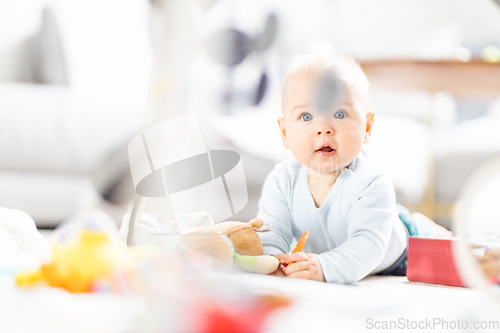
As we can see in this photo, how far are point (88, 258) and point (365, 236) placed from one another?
414 mm

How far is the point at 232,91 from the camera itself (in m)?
1.69

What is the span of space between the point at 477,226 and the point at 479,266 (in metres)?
0.04

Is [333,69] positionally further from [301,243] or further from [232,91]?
[232,91]

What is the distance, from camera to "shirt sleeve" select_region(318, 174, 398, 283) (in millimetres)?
679

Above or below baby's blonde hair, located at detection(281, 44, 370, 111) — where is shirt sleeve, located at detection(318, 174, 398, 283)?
below

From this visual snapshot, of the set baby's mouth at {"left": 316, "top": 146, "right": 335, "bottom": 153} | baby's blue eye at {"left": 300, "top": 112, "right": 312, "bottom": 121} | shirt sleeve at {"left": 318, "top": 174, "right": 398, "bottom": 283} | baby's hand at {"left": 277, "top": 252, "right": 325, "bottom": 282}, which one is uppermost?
baby's blue eye at {"left": 300, "top": 112, "right": 312, "bottom": 121}

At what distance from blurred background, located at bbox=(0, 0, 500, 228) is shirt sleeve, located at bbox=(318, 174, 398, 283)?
142 mm

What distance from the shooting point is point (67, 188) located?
1.10 meters

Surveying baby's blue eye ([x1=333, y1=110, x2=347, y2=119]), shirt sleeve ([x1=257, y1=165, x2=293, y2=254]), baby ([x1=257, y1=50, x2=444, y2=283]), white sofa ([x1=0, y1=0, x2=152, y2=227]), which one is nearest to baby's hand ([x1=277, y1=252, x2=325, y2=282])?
baby ([x1=257, y1=50, x2=444, y2=283])

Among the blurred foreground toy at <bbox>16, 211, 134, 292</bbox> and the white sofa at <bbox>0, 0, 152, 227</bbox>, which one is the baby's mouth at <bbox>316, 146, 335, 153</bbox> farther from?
the white sofa at <bbox>0, 0, 152, 227</bbox>

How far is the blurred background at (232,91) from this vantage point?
3.60 feet

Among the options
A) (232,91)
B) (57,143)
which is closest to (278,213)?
(57,143)

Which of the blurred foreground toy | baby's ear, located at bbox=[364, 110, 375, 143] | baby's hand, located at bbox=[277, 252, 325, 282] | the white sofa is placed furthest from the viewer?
the white sofa

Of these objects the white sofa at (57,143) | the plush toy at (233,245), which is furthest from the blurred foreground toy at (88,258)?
the white sofa at (57,143)
